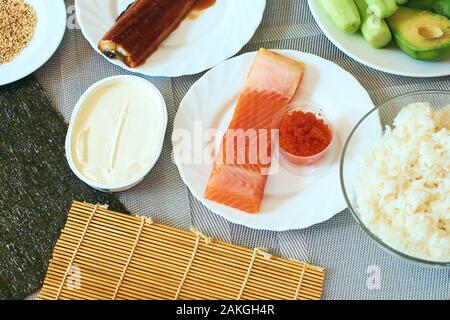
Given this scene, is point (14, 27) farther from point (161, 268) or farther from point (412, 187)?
point (412, 187)

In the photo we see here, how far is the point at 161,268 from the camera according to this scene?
1.26 meters

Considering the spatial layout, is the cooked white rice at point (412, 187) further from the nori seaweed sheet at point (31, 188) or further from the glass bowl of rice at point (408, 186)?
the nori seaweed sheet at point (31, 188)

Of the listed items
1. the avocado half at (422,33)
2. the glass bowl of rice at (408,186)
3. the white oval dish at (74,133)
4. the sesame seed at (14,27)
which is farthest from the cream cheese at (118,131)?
the avocado half at (422,33)

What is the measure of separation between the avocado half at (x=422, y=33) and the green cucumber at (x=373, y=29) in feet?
0.09

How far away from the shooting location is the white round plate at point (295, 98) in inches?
49.9

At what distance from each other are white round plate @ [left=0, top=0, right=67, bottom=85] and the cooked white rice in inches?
32.7

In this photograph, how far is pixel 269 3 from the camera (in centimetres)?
153

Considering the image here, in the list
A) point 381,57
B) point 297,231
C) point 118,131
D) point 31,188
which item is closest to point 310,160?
point 297,231

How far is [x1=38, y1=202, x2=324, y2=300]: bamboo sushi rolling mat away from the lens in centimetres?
124

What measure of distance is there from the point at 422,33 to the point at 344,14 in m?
0.19

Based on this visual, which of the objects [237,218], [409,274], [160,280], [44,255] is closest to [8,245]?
[44,255]

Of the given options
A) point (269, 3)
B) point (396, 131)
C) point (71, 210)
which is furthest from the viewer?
point (269, 3)

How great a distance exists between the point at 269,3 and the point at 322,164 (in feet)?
1.60
